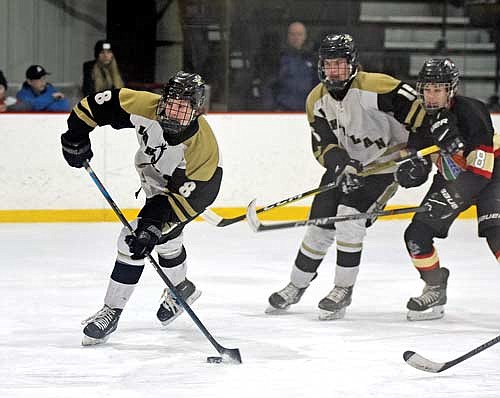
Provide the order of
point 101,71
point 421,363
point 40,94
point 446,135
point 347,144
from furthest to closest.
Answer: point 101,71 < point 40,94 < point 347,144 < point 446,135 < point 421,363

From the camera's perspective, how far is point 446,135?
3.72 meters

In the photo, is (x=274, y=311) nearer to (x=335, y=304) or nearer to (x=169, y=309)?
(x=335, y=304)

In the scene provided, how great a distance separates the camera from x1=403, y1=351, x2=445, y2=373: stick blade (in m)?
3.19

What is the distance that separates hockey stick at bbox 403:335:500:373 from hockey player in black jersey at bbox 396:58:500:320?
26.2 inches

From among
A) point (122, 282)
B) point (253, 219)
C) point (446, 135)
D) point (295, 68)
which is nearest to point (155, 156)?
point (122, 282)

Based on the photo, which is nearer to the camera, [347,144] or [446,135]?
[446,135]

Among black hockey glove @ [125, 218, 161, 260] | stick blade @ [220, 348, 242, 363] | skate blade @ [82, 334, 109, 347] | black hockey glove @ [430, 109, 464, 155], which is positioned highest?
black hockey glove @ [430, 109, 464, 155]

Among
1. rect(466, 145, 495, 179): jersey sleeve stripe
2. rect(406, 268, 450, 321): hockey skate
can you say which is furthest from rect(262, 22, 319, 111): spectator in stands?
rect(466, 145, 495, 179): jersey sleeve stripe

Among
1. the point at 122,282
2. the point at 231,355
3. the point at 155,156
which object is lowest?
the point at 231,355

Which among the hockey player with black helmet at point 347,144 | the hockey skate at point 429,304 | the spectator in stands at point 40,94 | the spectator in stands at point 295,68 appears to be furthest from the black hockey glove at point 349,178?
the spectator in stands at point 295,68

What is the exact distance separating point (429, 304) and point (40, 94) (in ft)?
10.2

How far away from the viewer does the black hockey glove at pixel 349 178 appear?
389 cm

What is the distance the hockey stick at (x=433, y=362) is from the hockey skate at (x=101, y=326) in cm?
87

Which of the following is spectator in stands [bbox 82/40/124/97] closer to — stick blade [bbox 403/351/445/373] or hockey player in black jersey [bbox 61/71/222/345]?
hockey player in black jersey [bbox 61/71/222/345]
